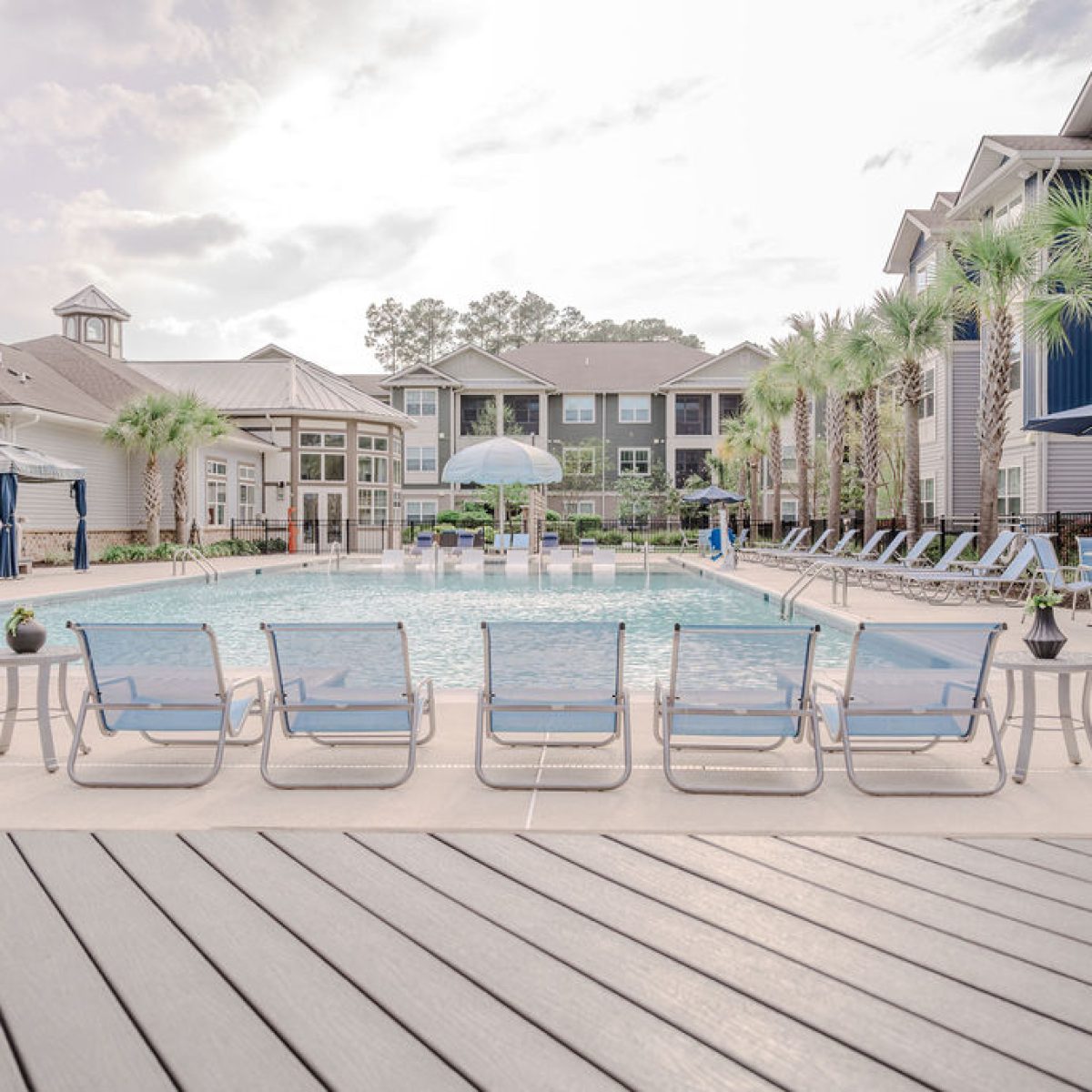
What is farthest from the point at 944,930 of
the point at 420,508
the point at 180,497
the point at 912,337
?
the point at 420,508

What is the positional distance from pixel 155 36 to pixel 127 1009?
18251mm

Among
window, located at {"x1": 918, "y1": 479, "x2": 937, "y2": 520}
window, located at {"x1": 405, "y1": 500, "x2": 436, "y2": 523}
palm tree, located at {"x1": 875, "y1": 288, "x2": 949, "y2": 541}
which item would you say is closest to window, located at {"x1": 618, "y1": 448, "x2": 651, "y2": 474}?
window, located at {"x1": 405, "y1": 500, "x2": 436, "y2": 523}

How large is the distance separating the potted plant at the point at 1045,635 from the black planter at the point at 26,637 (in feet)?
17.4

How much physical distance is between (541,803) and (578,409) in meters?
41.4

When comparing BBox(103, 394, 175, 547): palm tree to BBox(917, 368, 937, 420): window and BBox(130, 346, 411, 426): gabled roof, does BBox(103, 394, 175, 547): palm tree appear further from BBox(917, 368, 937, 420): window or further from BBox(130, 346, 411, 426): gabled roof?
BBox(917, 368, 937, 420): window

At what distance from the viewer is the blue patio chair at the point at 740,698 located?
462 cm

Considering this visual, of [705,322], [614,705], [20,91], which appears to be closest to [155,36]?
[20,91]

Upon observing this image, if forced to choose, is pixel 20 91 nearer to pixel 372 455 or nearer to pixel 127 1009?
pixel 372 455

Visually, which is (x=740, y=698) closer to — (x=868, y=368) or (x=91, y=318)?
(x=868, y=368)

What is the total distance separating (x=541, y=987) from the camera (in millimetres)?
2660

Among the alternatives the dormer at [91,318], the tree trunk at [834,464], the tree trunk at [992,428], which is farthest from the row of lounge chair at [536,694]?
the dormer at [91,318]

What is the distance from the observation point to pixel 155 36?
1661 cm

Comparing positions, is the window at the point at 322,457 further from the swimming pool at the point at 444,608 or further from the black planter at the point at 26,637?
the black planter at the point at 26,637

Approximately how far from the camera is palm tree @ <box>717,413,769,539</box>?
3406 cm
